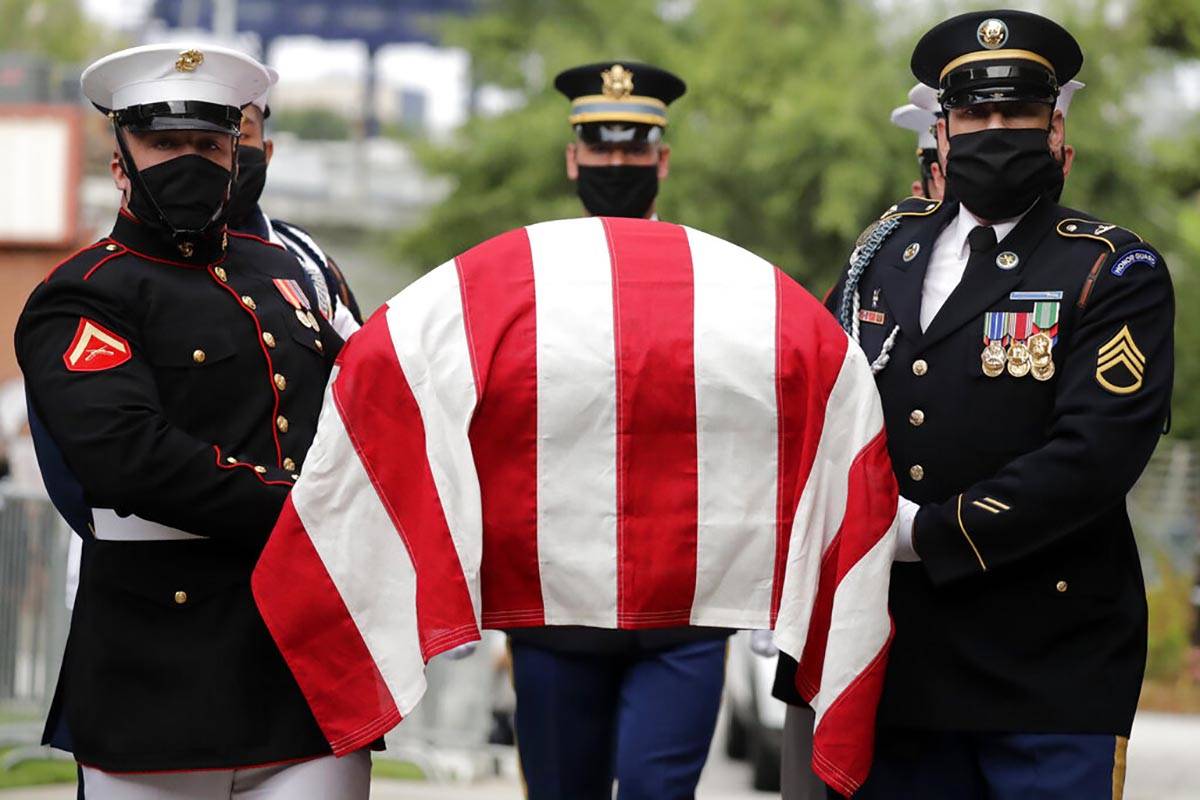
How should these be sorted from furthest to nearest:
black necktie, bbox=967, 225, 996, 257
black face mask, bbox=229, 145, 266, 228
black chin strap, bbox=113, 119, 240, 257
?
black face mask, bbox=229, 145, 266, 228 → black necktie, bbox=967, 225, 996, 257 → black chin strap, bbox=113, 119, 240, 257

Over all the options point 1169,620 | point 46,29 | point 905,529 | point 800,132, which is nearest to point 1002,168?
point 905,529

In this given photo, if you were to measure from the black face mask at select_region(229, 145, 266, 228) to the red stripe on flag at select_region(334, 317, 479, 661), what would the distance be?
1.23 m

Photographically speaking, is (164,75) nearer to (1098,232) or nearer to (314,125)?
(1098,232)

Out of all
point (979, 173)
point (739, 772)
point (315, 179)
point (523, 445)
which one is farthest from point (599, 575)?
point (315, 179)

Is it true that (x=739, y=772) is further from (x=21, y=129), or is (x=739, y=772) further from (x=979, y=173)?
(x=21, y=129)

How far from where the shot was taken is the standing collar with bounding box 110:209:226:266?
157 inches

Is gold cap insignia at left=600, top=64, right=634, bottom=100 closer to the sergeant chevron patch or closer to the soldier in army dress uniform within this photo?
the soldier in army dress uniform

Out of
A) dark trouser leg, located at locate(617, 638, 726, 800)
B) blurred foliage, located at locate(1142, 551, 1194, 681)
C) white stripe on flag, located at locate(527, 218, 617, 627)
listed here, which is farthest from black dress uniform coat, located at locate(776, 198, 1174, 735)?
blurred foliage, located at locate(1142, 551, 1194, 681)

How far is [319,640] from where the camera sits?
12.4 ft

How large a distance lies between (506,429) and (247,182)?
1.53 m

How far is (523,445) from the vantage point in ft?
12.4

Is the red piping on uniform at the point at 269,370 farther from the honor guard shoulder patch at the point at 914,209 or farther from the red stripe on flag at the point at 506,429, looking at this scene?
the honor guard shoulder patch at the point at 914,209

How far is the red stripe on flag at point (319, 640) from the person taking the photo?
374 cm

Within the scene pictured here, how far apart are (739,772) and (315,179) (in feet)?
94.5
